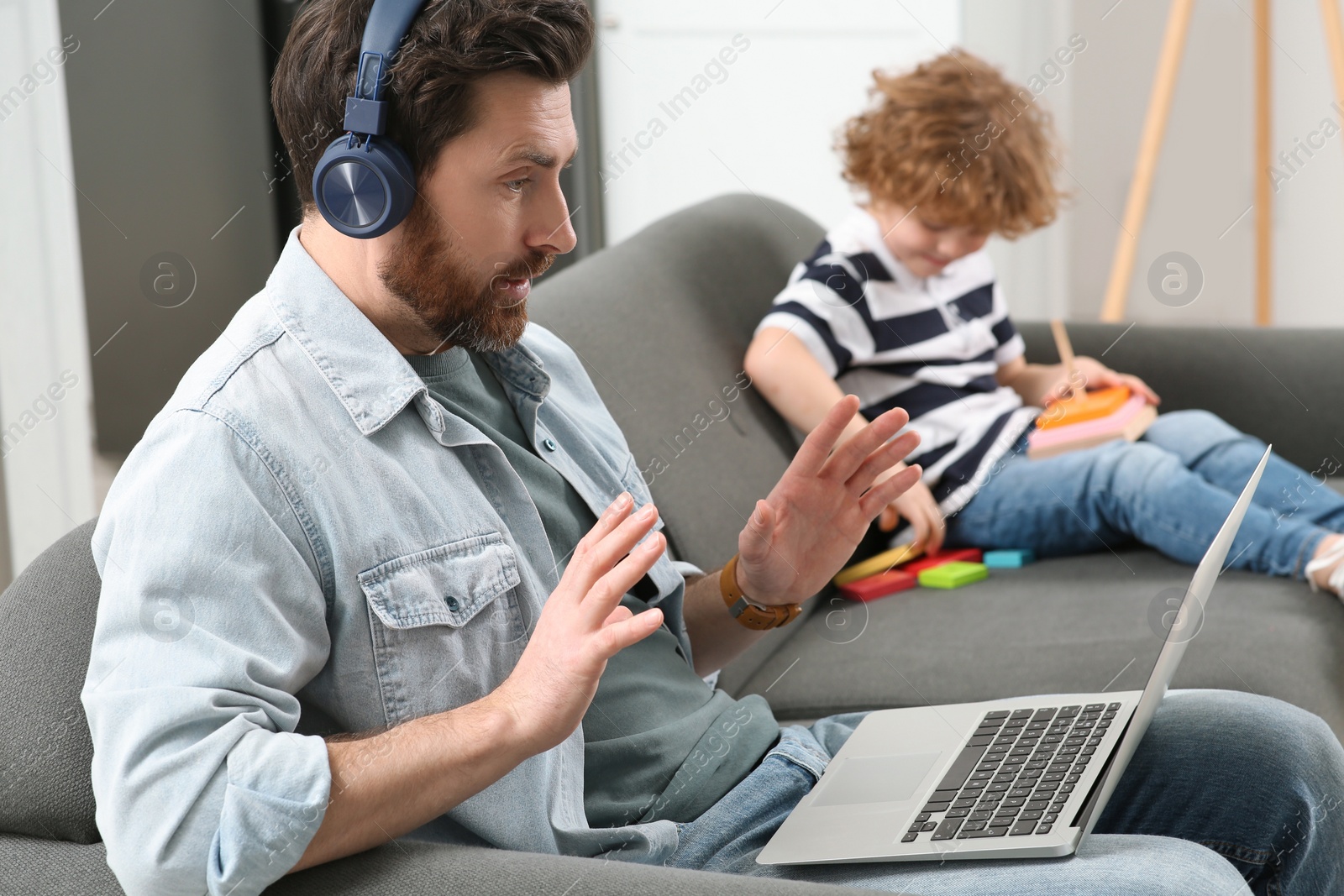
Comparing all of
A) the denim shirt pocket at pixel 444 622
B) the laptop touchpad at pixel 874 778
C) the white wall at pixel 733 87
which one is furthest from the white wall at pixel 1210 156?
the denim shirt pocket at pixel 444 622

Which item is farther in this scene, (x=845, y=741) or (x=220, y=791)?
(x=845, y=741)

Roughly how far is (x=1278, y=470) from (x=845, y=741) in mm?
1133

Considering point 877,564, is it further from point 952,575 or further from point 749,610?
point 749,610

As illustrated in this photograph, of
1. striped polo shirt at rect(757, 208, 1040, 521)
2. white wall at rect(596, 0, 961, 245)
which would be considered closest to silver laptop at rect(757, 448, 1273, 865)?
striped polo shirt at rect(757, 208, 1040, 521)

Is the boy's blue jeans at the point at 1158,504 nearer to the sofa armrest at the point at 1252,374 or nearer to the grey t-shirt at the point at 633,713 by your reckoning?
the sofa armrest at the point at 1252,374

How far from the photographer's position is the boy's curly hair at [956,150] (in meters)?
1.89

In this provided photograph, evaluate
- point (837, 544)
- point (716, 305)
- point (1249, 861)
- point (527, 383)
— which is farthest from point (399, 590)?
point (716, 305)

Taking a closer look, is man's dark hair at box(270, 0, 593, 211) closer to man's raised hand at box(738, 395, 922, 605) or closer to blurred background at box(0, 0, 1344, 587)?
man's raised hand at box(738, 395, 922, 605)

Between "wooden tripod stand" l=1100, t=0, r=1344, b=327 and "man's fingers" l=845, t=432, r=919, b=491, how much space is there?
180cm

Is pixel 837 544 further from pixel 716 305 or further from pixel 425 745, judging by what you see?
pixel 716 305

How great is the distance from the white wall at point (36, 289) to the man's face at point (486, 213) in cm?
164

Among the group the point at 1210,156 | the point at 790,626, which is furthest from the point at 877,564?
the point at 1210,156

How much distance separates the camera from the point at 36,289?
2311 mm

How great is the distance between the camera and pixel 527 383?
1.10 meters
